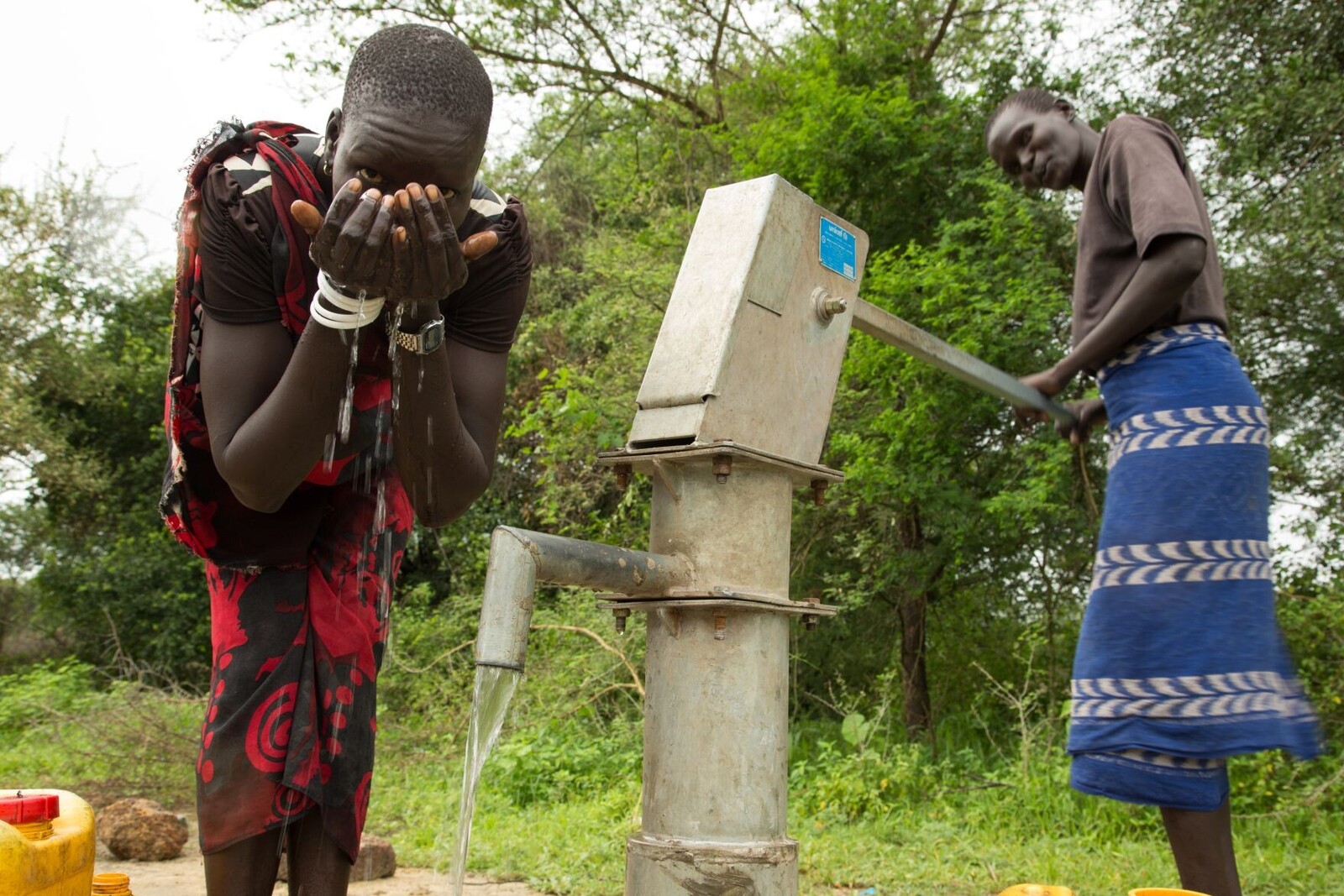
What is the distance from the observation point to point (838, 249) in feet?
7.43

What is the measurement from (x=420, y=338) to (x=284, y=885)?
3.13 metres

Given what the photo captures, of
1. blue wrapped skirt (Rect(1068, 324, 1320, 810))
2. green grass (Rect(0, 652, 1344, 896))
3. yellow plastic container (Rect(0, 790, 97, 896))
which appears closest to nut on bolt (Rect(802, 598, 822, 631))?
blue wrapped skirt (Rect(1068, 324, 1320, 810))

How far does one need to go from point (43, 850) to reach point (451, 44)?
131cm

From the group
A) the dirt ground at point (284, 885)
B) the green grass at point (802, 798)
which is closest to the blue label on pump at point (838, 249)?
the green grass at point (802, 798)

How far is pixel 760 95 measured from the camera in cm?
831

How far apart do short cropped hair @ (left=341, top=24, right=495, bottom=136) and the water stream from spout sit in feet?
2.68

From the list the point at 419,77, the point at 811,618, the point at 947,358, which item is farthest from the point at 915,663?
the point at 419,77

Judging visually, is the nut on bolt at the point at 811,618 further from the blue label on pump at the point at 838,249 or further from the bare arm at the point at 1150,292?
the bare arm at the point at 1150,292

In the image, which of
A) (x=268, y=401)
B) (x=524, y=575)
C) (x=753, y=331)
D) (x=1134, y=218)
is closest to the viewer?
(x=524, y=575)

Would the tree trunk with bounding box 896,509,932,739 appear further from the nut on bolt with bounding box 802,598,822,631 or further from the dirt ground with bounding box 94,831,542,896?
the nut on bolt with bounding box 802,598,822,631

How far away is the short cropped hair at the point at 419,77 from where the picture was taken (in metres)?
1.67

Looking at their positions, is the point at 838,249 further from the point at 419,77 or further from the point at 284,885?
the point at 284,885

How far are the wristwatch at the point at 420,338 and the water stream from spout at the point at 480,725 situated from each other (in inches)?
20.2

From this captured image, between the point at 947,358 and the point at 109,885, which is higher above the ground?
the point at 947,358
